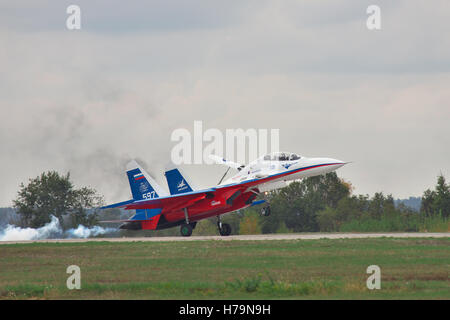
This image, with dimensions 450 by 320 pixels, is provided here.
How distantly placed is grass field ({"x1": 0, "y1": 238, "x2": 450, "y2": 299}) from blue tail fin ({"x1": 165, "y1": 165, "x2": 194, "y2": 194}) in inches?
332

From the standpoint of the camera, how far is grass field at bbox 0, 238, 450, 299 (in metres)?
21.0

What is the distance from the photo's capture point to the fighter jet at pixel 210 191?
42219 mm

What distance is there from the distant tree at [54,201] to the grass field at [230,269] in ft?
91.5

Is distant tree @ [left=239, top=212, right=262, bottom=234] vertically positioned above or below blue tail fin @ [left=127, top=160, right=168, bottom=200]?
below

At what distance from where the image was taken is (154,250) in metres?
34.8

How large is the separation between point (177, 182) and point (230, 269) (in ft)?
68.5

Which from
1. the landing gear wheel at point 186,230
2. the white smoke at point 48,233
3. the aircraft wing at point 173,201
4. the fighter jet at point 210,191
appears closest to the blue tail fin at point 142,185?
the fighter jet at point 210,191

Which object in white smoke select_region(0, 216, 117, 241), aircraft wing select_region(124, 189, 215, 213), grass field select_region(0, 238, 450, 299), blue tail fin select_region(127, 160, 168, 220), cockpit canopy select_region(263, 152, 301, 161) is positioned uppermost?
cockpit canopy select_region(263, 152, 301, 161)

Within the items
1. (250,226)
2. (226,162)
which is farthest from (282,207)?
(226,162)

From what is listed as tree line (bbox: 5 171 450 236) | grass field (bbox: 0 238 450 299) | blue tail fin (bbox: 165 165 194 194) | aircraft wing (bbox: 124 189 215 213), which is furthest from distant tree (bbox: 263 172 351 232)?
grass field (bbox: 0 238 450 299)

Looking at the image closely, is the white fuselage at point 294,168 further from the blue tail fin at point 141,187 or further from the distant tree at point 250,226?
the distant tree at point 250,226

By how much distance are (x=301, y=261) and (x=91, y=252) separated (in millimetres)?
10652

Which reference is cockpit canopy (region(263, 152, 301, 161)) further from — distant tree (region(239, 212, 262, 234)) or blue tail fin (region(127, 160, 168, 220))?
distant tree (region(239, 212, 262, 234))

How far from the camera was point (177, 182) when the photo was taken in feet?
155
